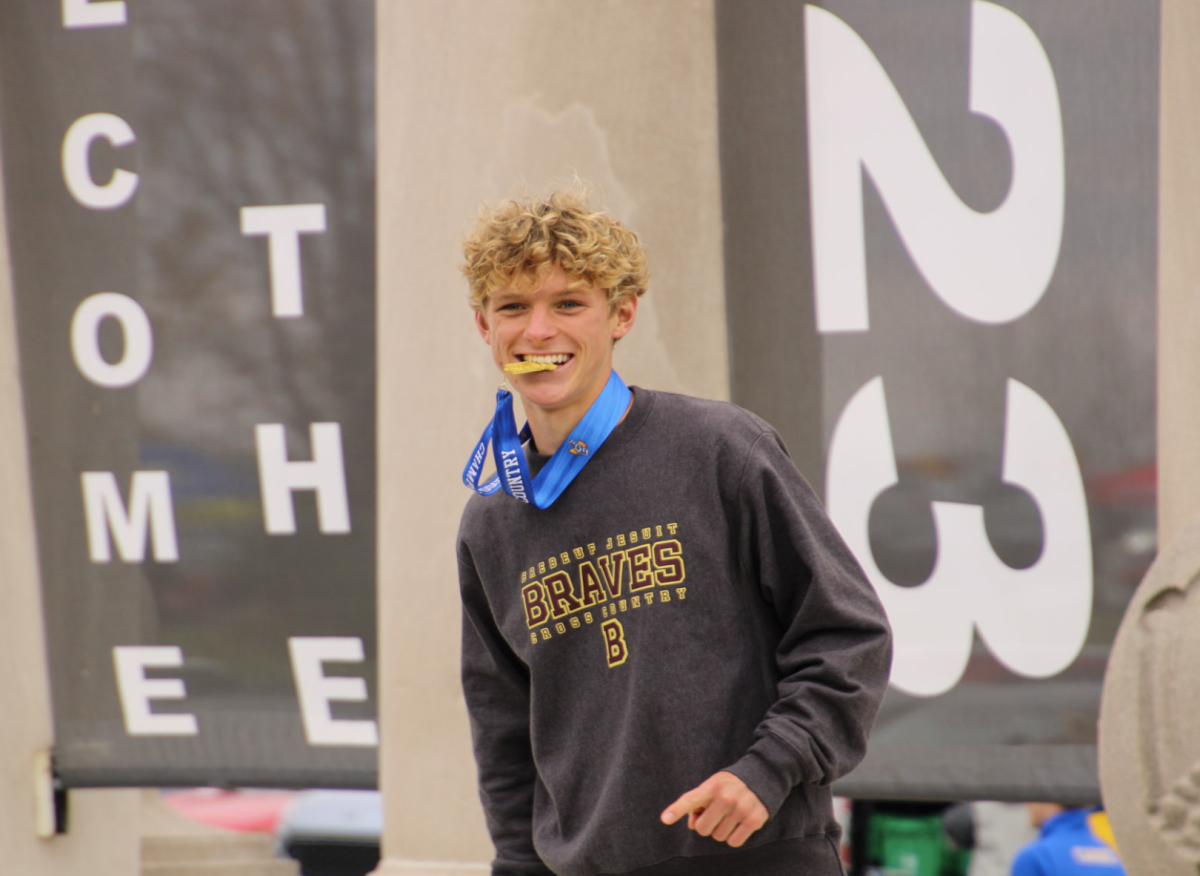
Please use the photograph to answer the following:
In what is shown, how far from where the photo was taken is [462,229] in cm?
310

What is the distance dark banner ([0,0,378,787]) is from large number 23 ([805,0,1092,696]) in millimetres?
1295

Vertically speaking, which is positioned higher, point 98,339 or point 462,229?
point 462,229

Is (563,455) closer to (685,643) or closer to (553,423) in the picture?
(553,423)

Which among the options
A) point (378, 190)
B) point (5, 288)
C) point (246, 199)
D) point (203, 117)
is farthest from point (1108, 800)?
point (5, 288)

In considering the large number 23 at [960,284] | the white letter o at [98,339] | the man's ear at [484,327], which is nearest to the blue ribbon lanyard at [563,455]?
the man's ear at [484,327]

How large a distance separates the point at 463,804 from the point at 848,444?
53.2 inches

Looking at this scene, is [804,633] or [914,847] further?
[914,847]

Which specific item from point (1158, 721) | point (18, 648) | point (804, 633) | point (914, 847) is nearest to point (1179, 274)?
point (1158, 721)

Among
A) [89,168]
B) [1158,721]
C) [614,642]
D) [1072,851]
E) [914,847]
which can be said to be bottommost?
[914,847]

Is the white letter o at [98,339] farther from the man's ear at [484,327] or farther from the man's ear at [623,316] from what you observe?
the man's ear at [623,316]

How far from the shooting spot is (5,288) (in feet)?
11.8

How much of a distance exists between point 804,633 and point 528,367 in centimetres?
51

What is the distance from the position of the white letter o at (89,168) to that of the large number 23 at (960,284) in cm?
198

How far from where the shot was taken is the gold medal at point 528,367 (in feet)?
5.47
